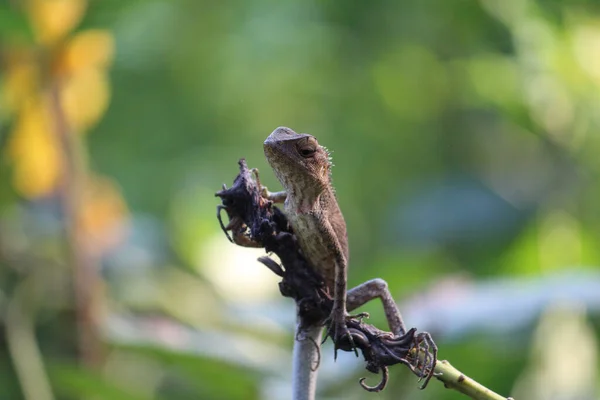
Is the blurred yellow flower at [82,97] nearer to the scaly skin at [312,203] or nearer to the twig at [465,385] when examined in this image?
the scaly skin at [312,203]

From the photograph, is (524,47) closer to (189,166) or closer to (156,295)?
(156,295)

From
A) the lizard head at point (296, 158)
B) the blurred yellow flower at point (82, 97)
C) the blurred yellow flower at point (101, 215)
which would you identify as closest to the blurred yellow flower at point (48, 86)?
the blurred yellow flower at point (82, 97)

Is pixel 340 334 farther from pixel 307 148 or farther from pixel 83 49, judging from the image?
pixel 83 49

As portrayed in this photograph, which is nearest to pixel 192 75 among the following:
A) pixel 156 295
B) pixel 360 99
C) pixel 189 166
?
pixel 189 166

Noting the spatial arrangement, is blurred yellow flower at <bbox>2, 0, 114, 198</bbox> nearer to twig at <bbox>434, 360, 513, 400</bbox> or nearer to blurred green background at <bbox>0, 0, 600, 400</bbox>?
blurred green background at <bbox>0, 0, 600, 400</bbox>

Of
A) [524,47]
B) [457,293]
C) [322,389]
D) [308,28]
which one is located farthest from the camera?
[308,28]

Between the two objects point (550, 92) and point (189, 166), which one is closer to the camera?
point (550, 92)

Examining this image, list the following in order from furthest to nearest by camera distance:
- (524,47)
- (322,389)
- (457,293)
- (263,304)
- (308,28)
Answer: (308,28) → (524,47) → (263,304) → (457,293) → (322,389)

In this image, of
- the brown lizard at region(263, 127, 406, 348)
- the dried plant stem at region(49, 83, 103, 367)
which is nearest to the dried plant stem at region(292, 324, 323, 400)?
the brown lizard at region(263, 127, 406, 348)
